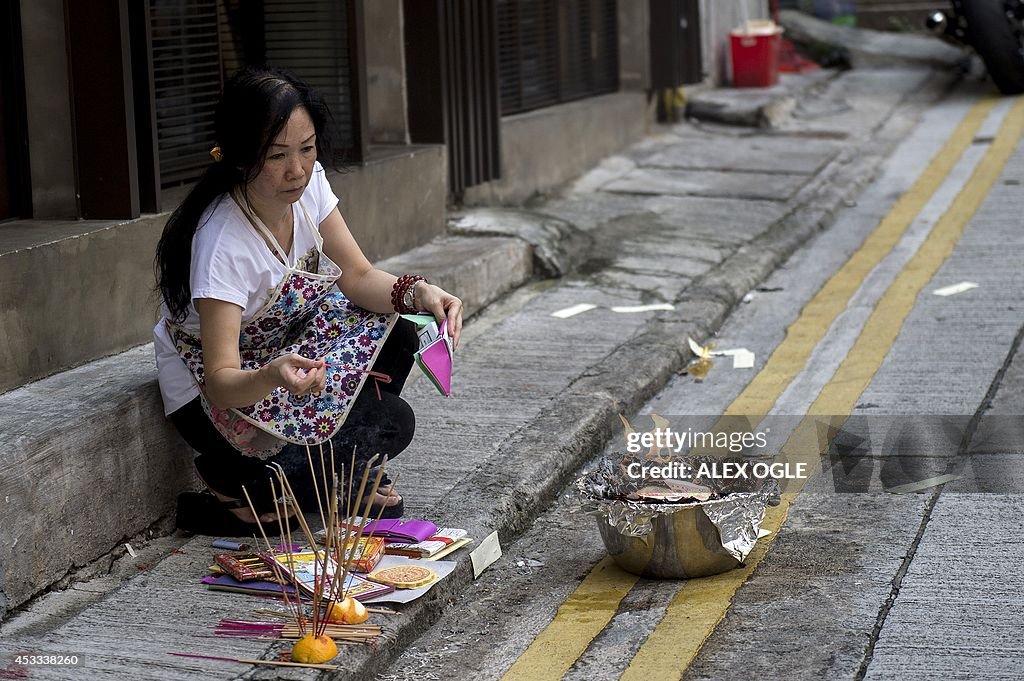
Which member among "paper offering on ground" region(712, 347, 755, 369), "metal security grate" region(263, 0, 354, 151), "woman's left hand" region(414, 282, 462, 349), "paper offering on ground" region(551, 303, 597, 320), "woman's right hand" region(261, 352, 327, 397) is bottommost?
"paper offering on ground" region(712, 347, 755, 369)

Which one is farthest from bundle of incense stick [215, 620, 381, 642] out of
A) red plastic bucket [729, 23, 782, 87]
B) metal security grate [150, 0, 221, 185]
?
red plastic bucket [729, 23, 782, 87]

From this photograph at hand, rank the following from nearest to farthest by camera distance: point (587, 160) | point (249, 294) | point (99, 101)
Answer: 1. point (249, 294)
2. point (99, 101)
3. point (587, 160)

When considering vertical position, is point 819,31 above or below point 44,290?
above

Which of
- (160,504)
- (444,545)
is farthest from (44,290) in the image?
(444,545)

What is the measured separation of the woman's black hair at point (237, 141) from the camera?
12.0 ft

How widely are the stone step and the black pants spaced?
0.12 m

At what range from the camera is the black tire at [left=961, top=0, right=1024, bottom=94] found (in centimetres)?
1248

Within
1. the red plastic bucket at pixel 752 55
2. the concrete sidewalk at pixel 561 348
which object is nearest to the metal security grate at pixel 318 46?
the concrete sidewalk at pixel 561 348

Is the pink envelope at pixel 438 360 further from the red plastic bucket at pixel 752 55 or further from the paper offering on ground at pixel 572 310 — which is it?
the red plastic bucket at pixel 752 55

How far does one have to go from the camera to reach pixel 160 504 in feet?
13.1

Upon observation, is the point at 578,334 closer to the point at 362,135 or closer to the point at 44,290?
the point at 362,135

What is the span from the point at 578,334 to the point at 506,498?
194cm

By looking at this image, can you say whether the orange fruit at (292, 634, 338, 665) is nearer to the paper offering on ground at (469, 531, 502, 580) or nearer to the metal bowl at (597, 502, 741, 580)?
the paper offering on ground at (469, 531, 502, 580)

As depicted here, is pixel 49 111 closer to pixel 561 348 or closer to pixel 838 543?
pixel 561 348
